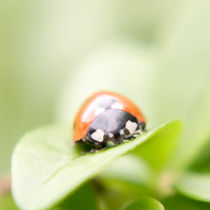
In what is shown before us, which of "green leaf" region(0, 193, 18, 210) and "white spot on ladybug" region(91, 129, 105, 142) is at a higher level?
"white spot on ladybug" region(91, 129, 105, 142)

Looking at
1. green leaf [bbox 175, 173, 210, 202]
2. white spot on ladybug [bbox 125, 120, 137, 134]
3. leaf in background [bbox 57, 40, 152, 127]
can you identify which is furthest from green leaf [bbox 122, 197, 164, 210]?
leaf in background [bbox 57, 40, 152, 127]

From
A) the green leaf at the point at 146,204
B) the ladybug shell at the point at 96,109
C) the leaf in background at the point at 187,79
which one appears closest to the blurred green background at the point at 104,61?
the leaf in background at the point at 187,79

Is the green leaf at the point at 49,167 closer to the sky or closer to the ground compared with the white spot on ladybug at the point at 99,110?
closer to the ground

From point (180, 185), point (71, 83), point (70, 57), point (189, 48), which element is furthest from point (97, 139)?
point (70, 57)

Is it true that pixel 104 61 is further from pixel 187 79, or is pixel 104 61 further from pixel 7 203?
pixel 7 203

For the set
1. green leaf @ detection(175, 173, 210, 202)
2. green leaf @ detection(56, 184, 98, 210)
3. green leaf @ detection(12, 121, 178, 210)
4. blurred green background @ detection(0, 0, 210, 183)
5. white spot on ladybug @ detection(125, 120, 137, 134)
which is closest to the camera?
green leaf @ detection(12, 121, 178, 210)

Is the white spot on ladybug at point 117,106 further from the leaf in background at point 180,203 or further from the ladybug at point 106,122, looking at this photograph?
the leaf in background at point 180,203

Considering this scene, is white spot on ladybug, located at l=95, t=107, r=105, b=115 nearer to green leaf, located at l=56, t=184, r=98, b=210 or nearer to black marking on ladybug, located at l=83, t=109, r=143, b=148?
black marking on ladybug, located at l=83, t=109, r=143, b=148
